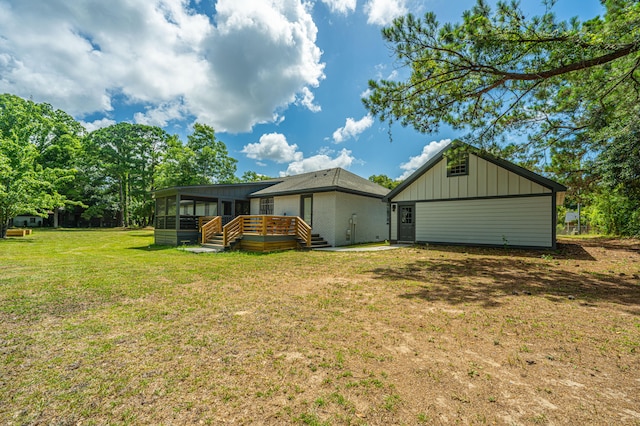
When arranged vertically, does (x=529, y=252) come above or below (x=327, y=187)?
below

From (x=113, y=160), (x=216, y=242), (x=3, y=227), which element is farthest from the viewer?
(x=113, y=160)

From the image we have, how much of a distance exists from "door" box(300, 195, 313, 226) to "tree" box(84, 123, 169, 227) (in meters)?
25.1

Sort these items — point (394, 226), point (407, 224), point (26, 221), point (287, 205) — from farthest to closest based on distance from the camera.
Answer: point (26, 221) < point (287, 205) < point (394, 226) < point (407, 224)

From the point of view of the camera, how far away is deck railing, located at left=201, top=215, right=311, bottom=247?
12.1 metres

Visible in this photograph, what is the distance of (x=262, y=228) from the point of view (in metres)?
12.0

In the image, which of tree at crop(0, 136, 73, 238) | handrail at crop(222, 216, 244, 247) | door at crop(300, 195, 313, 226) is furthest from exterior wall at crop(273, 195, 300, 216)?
tree at crop(0, 136, 73, 238)

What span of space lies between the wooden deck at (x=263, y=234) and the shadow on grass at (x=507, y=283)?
232 inches

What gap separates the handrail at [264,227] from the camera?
1212cm

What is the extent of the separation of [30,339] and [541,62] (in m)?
10.3

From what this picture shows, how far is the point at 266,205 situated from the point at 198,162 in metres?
12.1

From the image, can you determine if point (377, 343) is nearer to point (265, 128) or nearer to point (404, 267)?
point (404, 267)

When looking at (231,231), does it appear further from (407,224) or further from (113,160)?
(113,160)

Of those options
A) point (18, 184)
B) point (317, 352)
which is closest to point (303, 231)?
point (317, 352)

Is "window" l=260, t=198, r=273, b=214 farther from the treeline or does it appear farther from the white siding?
the treeline
